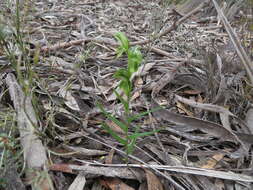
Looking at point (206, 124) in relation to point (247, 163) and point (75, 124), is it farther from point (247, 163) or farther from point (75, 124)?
point (75, 124)

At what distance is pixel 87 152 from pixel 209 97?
64cm

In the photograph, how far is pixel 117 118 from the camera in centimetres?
113

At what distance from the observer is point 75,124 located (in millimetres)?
1048

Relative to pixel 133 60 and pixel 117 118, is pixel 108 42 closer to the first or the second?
pixel 117 118

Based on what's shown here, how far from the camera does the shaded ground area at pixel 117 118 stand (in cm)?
85

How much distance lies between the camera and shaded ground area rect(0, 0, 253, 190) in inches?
33.6

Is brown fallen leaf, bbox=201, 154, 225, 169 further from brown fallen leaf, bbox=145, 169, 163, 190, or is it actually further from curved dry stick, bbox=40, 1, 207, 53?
curved dry stick, bbox=40, 1, 207, 53

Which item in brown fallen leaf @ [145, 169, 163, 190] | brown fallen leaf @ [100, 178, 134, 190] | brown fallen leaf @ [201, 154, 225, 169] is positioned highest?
brown fallen leaf @ [201, 154, 225, 169]

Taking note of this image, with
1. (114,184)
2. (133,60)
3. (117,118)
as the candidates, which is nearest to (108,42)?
(117,118)

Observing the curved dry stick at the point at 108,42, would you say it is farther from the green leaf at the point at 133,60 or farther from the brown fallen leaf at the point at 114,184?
the brown fallen leaf at the point at 114,184

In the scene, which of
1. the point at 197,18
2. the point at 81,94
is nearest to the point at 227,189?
the point at 81,94

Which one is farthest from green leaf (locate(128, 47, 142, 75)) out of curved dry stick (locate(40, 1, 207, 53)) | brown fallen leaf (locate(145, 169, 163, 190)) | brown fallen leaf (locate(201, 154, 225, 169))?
curved dry stick (locate(40, 1, 207, 53))

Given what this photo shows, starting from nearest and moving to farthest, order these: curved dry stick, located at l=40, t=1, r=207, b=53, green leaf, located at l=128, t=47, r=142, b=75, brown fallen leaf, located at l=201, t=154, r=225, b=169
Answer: green leaf, located at l=128, t=47, r=142, b=75, brown fallen leaf, located at l=201, t=154, r=225, b=169, curved dry stick, located at l=40, t=1, r=207, b=53

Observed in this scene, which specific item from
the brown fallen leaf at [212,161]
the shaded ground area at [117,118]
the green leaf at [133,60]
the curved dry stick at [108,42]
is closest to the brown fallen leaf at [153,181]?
the shaded ground area at [117,118]
